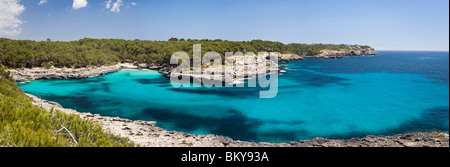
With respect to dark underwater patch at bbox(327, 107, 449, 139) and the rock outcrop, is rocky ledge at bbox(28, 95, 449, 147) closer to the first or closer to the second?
dark underwater patch at bbox(327, 107, 449, 139)

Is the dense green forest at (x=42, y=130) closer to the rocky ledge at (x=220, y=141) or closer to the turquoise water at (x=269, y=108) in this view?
the rocky ledge at (x=220, y=141)

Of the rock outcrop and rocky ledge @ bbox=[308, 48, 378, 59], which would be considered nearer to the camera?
the rock outcrop

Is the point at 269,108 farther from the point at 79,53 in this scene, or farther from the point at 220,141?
the point at 79,53

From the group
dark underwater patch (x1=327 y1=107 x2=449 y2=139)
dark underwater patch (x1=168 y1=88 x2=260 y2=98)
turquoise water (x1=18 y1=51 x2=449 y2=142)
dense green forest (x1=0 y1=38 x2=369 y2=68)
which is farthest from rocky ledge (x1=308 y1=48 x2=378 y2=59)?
dark underwater patch (x1=327 y1=107 x2=449 y2=139)

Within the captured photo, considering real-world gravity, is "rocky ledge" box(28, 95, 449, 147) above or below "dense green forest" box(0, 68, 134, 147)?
below

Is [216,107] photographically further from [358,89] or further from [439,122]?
[358,89]

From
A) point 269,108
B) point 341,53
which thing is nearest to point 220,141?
point 269,108

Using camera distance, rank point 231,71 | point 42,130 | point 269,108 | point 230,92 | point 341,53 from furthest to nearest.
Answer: point 341,53 < point 231,71 < point 230,92 < point 269,108 < point 42,130

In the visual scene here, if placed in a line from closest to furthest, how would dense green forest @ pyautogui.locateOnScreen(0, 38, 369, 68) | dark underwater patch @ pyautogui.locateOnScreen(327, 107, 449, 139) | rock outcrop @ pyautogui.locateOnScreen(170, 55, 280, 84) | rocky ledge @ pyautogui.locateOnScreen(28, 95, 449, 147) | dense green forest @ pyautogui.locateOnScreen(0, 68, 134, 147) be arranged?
dense green forest @ pyautogui.locateOnScreen(0, 68, 134, 147), rocky ledge @ pyautogui.locateOnScreen(28, 95, 449, 147), dark underwater patch @ pyautogui.locateOnScreen(327, 107, 449, 139), rock outcrop @ pyautogui.locateOnScreen(170, 55, 280, 84), dense green forest @ pyautogui.locateOnScreen(0, 38, 369, 68)

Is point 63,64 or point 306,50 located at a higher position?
point 306,50

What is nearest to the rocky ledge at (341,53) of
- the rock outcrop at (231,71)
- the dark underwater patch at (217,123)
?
the rock outcrop at (231,71)

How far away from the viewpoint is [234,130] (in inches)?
624

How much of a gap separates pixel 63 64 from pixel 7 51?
786 cm
